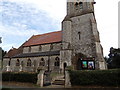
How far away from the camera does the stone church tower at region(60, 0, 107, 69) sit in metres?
21.8

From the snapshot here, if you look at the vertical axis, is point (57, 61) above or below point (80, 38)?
below

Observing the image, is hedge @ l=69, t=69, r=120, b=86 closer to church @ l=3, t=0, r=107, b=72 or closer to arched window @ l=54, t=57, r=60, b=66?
church @ l=3, t=0, r=107, b=72

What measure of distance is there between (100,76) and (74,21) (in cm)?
1626

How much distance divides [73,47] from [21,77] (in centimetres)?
1221

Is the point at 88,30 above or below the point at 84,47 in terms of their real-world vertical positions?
above

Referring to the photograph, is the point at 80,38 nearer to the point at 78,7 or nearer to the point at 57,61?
the point at 57,61

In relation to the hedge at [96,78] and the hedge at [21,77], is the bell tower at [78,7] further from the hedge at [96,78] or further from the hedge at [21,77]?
the hedge at [21,77]

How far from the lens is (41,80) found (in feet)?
47.1

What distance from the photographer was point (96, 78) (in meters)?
12.2

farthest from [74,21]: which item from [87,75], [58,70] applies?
[87,75]

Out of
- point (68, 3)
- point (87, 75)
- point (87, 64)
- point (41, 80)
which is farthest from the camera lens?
point (68, 3)

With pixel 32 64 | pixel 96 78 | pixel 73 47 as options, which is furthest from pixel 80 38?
pixel 32 64

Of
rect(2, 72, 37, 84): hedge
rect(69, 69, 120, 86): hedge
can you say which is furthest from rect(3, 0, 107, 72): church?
rect(69, 69, 120, 86): hedge

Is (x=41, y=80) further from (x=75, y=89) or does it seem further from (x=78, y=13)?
(x=78, y=13)
